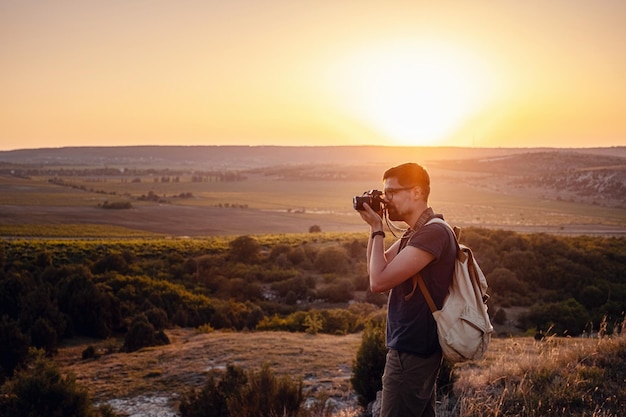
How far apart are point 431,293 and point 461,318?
221mm

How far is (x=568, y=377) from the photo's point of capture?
17.3 ft

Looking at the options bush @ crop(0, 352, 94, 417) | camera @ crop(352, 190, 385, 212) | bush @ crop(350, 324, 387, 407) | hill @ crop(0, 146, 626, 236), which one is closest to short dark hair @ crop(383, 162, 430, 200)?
camera @ crop(352, 190, 385, 212)

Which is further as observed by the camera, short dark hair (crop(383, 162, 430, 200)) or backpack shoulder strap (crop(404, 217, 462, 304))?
short dark hair (crop(383, 162, 430, 200))

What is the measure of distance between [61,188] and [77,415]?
127m

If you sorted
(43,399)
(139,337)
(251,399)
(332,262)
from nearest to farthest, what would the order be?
(251,399), (43,399), (139,337), (332,262)

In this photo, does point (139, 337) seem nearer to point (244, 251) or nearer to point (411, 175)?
point (411, 175)

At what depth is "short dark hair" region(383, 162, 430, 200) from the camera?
335 centimetres

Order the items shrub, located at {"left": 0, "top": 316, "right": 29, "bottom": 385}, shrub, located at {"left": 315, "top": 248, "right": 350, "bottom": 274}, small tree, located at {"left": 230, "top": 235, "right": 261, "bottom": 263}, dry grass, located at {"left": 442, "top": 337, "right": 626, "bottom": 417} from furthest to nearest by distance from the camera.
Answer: small tree, located at {"left": 230, "top": 235, "right": 261, "bottom": 263}, shrub, located at {"left": 315, "top": 248, "right": 350, "bottom": 274}, shrub, located at {"left": 0, "top": 316, "right": 29, "bottom": 385}, dry grass, located at {"left": 442, "top": 337, "right": 626, "bottom": 417}

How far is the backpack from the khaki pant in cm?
15

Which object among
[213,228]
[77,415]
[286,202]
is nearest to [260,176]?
[286,202]

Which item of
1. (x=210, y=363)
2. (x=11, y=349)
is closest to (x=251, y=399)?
(x=210, y=363)

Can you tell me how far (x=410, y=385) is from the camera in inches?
124

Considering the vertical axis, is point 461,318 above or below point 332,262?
above

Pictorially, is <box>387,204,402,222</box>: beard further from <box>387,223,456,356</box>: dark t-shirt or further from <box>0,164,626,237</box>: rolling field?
<box>0,164,626,237</box>: rolling field
